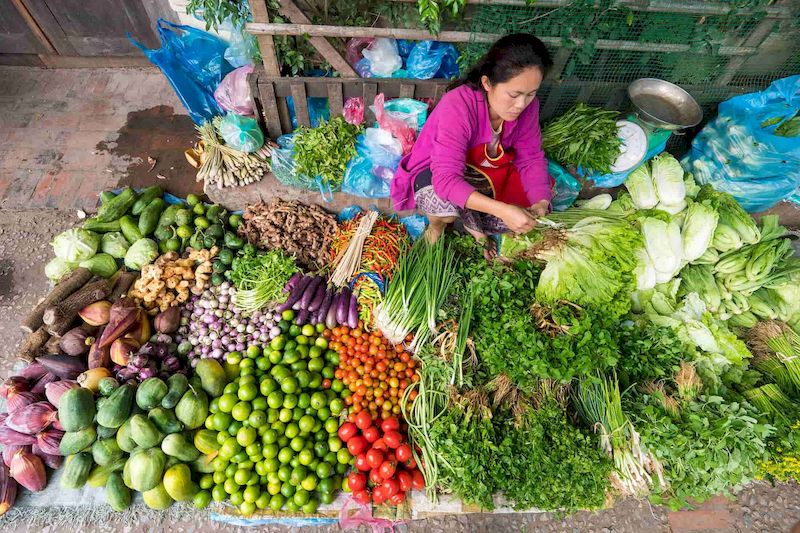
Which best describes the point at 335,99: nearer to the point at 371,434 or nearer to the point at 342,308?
the point at 342,308

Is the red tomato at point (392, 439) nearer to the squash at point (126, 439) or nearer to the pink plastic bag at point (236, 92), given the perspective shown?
the squash at point (126, 439)

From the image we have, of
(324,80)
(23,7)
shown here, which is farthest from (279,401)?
(23,7)

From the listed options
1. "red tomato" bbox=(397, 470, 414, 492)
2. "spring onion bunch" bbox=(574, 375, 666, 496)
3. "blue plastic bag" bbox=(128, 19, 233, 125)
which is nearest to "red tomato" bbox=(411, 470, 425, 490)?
"red tomato" bbox=(397, 470, 414, 492)

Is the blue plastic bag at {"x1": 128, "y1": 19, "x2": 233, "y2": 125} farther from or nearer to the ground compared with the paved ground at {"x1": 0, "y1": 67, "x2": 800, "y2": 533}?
farther from the ground

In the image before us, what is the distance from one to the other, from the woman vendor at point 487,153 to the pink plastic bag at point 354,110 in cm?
72

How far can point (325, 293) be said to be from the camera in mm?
3035

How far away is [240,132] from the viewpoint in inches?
135

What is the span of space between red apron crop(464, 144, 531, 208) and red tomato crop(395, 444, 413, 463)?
1.93 m

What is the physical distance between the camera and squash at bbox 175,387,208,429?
243cm

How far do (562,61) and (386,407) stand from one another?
123 inches

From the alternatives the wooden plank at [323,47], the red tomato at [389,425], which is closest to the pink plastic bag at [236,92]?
the wooden plank at [323,47]

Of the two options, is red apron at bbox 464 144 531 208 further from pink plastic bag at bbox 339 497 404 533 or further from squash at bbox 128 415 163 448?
squash at bbox 128 415 163 448

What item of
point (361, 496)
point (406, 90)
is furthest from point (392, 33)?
point (361, 496)

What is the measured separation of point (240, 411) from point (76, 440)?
0.99 meters
